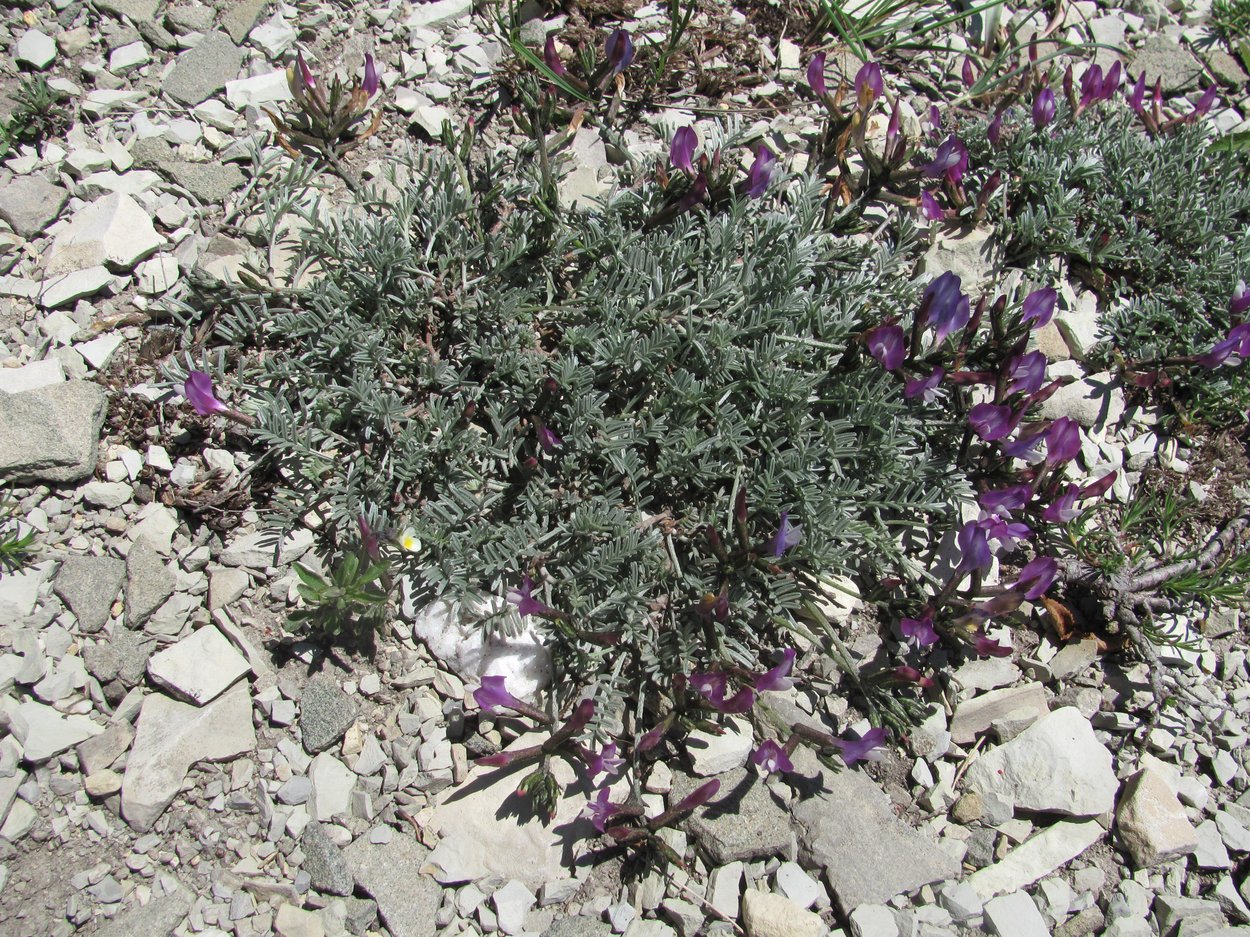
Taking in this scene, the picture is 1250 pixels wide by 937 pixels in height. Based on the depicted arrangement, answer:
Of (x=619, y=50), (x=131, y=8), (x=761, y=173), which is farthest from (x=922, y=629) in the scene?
(x=131, y=8)

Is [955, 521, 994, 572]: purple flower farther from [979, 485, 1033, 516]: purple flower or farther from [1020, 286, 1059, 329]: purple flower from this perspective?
[1020, 286, 1059, 329]: purple flower

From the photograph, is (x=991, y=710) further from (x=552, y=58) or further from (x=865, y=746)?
(x=552, y=58)

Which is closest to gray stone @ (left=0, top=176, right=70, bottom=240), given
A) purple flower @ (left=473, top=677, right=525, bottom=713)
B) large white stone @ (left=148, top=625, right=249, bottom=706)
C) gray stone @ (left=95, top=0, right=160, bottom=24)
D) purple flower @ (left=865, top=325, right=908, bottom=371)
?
gray stone @ (left=95, top=0, right=160, bottom=24)

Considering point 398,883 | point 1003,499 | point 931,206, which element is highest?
point 931,206

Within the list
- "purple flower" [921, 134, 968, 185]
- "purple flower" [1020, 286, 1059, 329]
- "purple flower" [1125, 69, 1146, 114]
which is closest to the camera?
"purple flower" [1020, 286, 1059, 329]

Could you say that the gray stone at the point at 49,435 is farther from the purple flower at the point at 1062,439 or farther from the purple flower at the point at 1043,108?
the purple flower at the point at 1043,108

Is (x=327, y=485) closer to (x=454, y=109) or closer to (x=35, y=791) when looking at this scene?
(x=35, y=791)
